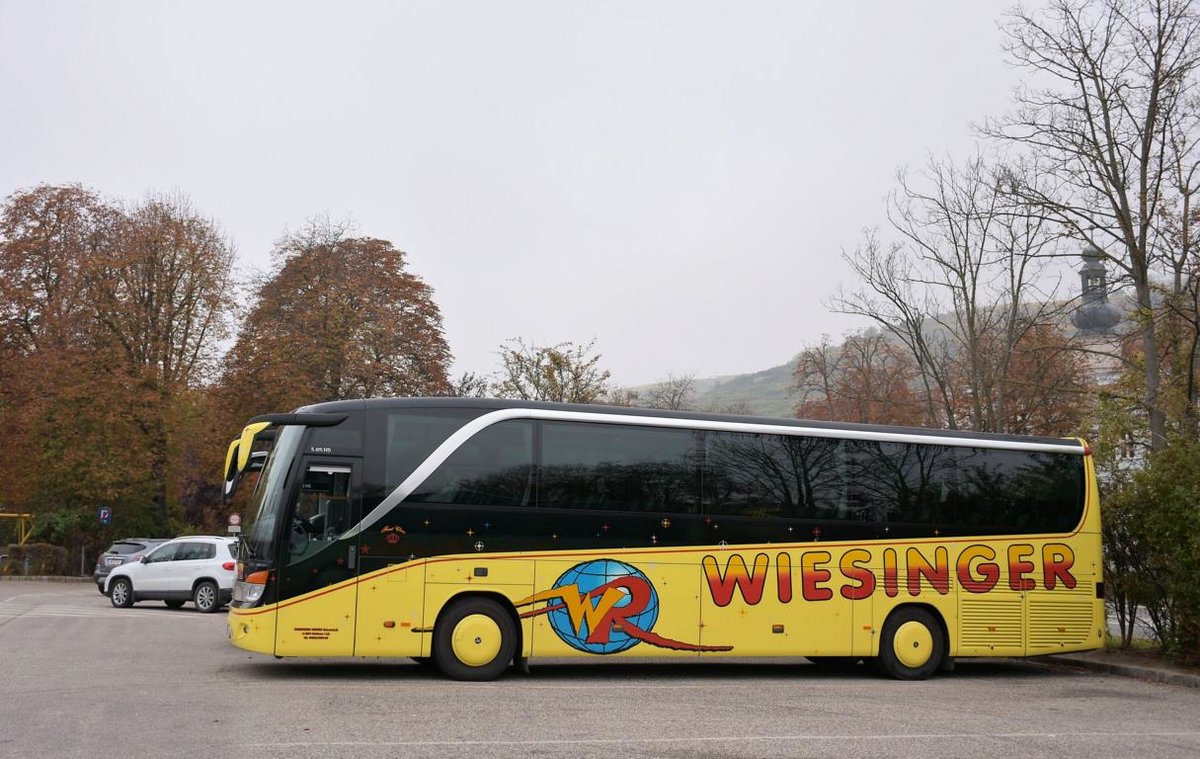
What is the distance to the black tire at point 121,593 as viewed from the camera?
28156 mm

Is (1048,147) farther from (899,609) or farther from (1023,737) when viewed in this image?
(1023,737)

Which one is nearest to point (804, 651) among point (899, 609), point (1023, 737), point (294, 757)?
point (899, 609)

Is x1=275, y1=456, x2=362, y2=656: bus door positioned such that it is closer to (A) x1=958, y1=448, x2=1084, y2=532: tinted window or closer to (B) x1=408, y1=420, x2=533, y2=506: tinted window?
(B) x1=408, y1=420, x2=533, y2=506: tinted window

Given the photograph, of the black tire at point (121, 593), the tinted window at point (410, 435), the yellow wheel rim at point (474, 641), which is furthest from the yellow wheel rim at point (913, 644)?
the black tire at point (121, 593)

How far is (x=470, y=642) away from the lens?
1391 cm

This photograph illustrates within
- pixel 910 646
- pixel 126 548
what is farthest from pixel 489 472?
pixel 126 548

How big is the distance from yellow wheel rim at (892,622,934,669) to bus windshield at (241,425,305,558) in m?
8.14

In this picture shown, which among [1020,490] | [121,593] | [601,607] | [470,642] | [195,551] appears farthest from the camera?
[121,593]

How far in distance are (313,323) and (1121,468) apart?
101 feet

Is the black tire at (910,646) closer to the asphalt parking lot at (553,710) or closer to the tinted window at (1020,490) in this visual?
the asphalt parking lot at (553,710)

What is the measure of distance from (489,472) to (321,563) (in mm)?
2188

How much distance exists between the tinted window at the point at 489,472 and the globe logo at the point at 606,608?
3.72 ft

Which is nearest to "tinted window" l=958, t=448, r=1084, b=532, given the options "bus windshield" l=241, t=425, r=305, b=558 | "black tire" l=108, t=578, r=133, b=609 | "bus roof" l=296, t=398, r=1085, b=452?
"bus roof" l=296, t=398, r=1085, b=452

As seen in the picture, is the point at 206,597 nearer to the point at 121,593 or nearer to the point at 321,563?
the point at 121,593
